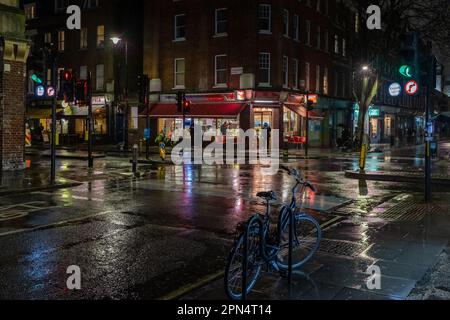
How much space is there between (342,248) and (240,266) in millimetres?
2839

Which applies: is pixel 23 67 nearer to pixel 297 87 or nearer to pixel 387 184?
pixel 387 184

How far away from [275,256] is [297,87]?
35.0 meters

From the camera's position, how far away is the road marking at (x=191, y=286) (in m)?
5.45

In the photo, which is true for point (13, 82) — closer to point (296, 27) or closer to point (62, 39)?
point (296, 27)

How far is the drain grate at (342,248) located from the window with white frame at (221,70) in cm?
3072

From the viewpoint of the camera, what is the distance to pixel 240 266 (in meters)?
5.41

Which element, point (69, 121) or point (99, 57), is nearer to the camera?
point (99, 57)

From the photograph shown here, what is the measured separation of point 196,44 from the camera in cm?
3934

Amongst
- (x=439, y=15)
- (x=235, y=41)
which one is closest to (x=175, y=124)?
(x=235, y=41)

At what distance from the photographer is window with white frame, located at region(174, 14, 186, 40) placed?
40.5 metres

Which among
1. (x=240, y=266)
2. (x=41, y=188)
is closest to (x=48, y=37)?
(x=41, y=188)

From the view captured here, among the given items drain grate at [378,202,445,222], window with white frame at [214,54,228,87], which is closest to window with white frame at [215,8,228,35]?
window with white frame at [214,54,228,87]

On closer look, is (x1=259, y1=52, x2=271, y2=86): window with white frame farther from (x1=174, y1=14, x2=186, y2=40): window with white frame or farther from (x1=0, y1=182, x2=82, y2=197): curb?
(x1=0, y1=182, x2=82, y2=197): curb

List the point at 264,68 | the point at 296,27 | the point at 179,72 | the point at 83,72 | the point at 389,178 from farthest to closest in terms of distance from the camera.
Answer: the point at 83,72, the point at 179,72, the point at 296,27, the point at 264,68, the point at 389,178
